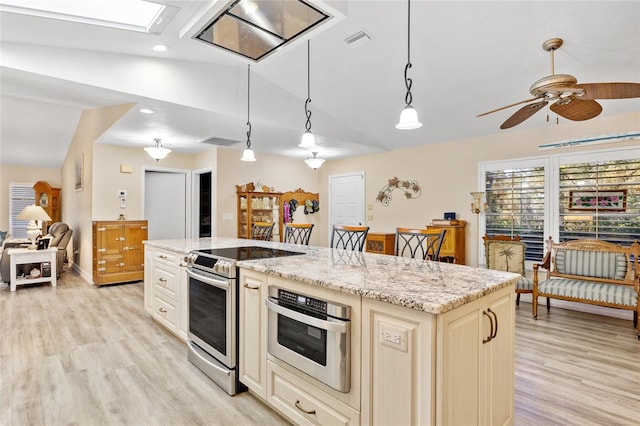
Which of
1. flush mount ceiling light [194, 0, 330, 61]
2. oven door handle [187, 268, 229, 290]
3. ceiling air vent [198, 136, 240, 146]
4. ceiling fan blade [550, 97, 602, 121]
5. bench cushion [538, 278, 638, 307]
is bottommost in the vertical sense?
bench cushion [538, 278, 638, 307]

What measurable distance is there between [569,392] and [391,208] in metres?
4.37

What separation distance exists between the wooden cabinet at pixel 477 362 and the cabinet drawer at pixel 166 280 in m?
2.59

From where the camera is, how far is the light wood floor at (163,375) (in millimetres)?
2082

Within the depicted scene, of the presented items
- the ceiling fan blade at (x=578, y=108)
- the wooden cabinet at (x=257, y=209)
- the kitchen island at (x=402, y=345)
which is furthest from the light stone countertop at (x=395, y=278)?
the wooden cabinet at (x=257, y=209)

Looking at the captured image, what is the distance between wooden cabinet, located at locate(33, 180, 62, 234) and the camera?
29.5 feet

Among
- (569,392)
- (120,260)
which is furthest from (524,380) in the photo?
(120,260)

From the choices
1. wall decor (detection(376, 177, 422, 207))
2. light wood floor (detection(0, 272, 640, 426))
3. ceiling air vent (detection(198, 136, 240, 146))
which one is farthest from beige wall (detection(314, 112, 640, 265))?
ceiling air vent (detection(198, 136, 240, 146))

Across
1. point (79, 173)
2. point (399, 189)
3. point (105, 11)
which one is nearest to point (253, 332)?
point (105, 11)

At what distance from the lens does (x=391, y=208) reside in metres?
6.48

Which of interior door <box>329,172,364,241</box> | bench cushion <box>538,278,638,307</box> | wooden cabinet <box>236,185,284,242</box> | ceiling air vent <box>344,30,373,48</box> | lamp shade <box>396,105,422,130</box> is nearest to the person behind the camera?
lamp shade <box>396,105,422,130</box>

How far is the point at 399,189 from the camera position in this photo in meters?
6.34

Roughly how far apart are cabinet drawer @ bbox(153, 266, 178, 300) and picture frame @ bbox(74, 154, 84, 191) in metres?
4.04

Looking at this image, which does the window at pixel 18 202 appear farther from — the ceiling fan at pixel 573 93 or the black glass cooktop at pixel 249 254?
the ceiling fan at pixel 573 93

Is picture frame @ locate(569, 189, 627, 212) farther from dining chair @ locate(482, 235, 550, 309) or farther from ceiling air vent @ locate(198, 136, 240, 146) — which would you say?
ceiling air vent @ locate(198, 136, 240, 146)
